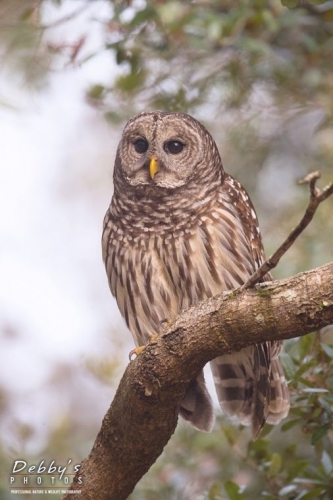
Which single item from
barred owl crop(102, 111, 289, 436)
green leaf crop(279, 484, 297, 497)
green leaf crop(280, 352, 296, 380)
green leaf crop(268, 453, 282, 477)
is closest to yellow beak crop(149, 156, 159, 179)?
barred owl crop(102, 111, 289, 436)

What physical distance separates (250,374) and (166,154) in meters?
1.23

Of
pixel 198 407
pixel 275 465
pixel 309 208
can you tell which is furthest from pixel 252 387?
pixel 309 208

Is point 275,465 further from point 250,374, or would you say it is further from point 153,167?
point 153,167

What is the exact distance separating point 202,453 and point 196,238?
1.33 m

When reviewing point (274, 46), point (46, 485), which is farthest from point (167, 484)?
point (274, 46)

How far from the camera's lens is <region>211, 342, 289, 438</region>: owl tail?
3.96 meters

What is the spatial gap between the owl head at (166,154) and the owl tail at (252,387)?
929 mm

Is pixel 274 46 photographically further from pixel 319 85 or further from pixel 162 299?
pixel 162 299

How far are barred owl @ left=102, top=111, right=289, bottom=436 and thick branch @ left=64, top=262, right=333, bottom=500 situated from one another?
3.05ft

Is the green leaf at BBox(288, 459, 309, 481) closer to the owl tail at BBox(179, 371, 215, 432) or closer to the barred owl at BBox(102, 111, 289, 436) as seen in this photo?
the barred owl at BBox(102, 111, 289, 436)

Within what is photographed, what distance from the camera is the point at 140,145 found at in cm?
432

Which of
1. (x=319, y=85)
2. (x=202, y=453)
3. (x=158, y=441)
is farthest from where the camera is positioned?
(x=319, y=85)

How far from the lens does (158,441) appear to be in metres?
3.15

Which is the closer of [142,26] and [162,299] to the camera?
[162,299]
